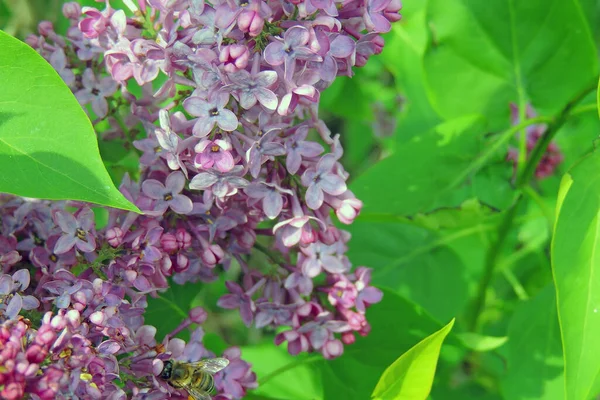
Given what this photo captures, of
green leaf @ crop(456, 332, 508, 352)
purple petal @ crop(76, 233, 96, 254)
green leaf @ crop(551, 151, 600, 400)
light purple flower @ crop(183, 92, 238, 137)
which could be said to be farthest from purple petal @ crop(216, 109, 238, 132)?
green leaf @ crop(456, 332, 508, 352)

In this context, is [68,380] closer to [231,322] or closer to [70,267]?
[70,267]

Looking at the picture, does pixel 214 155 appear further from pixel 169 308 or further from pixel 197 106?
pixel 169 308

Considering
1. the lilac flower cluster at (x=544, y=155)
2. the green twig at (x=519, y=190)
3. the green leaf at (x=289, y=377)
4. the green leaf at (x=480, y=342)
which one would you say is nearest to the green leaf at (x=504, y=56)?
the green twig at (x=519, y=190)

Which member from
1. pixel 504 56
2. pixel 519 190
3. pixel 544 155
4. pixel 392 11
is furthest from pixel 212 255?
pixel 544 155

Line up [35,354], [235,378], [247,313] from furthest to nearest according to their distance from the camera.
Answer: [247,313]
[235,378]
[35,354]

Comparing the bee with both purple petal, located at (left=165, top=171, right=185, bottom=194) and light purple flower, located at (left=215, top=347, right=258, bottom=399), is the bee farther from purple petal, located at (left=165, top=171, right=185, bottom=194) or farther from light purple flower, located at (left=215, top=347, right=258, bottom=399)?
purple petal, located at (left=165, top=171, right=185, bottom=194)

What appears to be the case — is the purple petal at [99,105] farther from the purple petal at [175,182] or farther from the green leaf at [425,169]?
the green leaf at [425,169]

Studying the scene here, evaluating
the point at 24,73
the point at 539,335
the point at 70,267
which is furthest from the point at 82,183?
the point at 539,335

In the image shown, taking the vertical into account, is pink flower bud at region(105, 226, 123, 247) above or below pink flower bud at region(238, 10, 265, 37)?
below
